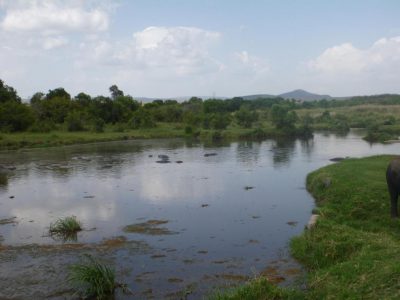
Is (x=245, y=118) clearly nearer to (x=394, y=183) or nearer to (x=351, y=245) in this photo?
(x=394, y=183)

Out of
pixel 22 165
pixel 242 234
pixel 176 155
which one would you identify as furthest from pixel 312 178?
pixel 22 165

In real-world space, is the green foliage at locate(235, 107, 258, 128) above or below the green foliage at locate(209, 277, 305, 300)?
above

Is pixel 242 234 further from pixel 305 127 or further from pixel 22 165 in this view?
pixel 305 127

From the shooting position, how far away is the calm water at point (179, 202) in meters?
16.6

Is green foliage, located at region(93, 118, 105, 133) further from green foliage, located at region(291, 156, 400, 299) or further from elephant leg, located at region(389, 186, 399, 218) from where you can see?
elephant leg, located at region(389, 186, 399, 218)

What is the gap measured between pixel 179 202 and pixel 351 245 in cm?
1431

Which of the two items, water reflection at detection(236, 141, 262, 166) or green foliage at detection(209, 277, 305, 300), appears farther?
water reflection at detection(236, 141, 262, 166)

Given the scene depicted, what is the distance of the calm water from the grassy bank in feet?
5.43

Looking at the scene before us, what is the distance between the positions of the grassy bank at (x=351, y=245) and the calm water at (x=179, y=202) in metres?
1.65

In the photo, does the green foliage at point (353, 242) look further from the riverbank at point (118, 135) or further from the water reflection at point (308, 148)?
the riverbank at point (118, 135)

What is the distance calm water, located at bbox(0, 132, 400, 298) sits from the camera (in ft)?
54.5

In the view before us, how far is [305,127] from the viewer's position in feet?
241

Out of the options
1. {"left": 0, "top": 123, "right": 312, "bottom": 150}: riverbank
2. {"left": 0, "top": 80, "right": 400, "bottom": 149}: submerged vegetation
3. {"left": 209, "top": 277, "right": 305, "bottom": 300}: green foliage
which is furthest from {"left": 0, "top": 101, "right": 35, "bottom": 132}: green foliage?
{"left": 209, "top": 277, "right": 305, "bottom": 300}: green foliage

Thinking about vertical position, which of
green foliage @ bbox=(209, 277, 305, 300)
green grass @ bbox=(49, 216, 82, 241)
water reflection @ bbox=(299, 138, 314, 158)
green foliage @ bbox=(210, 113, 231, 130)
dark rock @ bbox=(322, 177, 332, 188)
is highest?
green foliage @ bbox=(210, 113, 231, 130)
